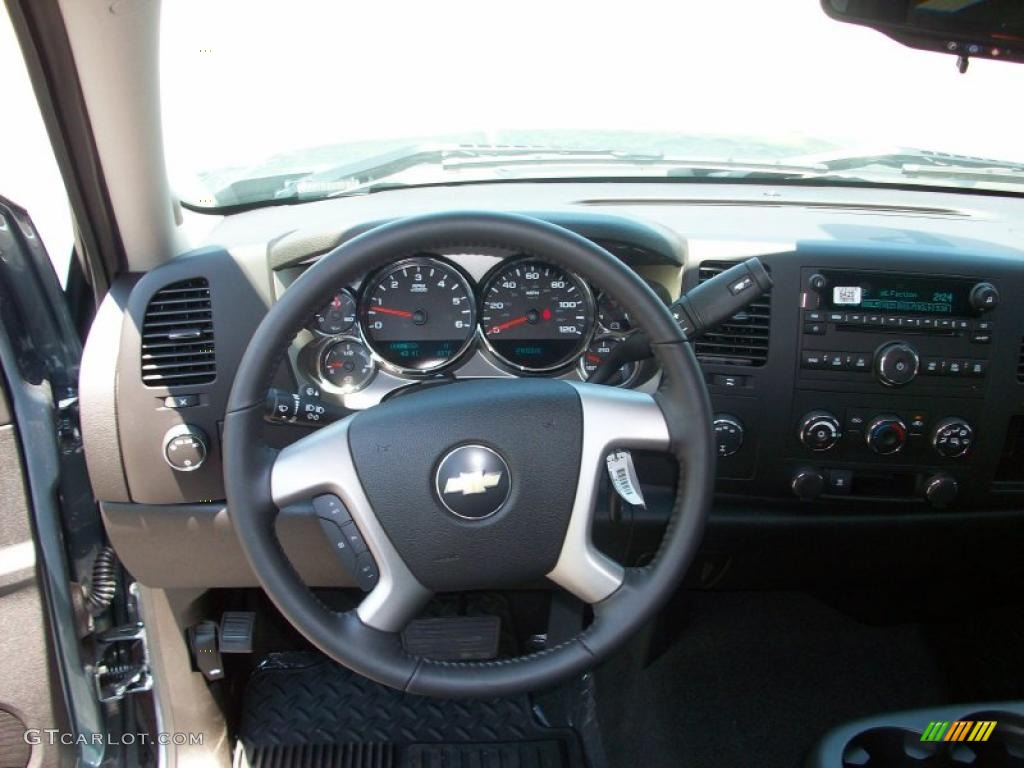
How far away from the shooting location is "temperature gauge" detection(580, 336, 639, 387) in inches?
81.1

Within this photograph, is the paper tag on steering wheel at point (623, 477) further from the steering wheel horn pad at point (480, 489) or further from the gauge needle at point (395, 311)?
the gauge needle at point (395, 311)

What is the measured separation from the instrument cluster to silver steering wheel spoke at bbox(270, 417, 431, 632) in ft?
1.61

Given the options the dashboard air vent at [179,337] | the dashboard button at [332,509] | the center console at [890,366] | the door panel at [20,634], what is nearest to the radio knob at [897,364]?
the center console at [890,366]

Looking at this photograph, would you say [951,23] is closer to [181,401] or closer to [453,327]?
[453,327]

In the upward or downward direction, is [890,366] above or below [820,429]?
above

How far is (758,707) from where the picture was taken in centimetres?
282

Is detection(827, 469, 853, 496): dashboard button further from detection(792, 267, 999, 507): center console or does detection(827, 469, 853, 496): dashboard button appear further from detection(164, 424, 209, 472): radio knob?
detection(164, 424, 209, 472): radio knob

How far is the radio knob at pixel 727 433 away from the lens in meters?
2.11

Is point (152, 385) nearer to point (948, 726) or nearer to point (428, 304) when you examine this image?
point (428, 304)

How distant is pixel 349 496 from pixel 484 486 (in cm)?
Result: 22

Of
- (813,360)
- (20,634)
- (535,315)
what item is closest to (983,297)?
(813,360)

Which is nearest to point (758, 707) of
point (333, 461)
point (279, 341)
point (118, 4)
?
point (333, 461)

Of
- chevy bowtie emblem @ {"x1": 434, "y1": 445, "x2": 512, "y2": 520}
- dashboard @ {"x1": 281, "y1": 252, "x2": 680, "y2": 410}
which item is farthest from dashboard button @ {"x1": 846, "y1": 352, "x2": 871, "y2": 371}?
chevy bowtie emblem @ {"x1": 434, "y1": 445, "x2": 512, "y2": 520}

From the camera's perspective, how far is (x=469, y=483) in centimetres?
152
